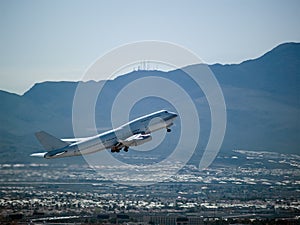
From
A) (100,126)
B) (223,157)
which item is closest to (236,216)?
(223,157)

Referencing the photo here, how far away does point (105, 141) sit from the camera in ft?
225

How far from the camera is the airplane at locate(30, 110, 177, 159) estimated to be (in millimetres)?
66906

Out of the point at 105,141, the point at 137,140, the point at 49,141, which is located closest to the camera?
the point at 137,140

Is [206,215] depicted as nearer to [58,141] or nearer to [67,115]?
[58,141]

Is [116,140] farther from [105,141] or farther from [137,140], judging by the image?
[137,140]

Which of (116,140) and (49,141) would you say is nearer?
(49,141)

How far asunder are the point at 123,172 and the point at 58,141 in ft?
161

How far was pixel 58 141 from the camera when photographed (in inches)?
2660

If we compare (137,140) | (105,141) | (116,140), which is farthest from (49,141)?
(137,140)

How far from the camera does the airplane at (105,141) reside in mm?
66906

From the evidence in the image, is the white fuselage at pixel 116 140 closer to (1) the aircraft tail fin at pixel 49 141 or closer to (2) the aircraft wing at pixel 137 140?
(2) the aircraft wing at pixel 137 140

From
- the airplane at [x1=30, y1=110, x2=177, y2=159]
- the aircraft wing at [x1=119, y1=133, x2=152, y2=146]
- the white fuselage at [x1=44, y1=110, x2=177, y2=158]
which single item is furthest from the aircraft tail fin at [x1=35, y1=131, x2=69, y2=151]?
the aircraft wing at [x1=119, y1=133, x2=152, y2=146]

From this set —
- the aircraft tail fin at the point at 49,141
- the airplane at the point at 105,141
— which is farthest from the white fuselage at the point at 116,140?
the aircraft tail fin at the point at 49,141

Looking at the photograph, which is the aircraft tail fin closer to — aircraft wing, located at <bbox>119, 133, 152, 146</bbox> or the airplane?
the airplane
